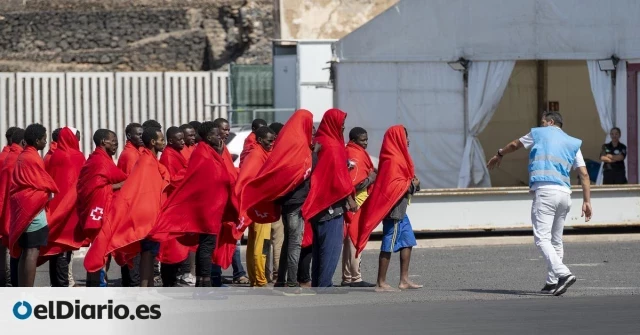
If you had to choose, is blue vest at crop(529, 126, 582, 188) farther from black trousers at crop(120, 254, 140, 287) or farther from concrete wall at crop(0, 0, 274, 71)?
concrete wall at crop(0, 0, 274, 71)

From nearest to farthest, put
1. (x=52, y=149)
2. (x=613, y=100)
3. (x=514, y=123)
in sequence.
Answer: (x=52, y=149), (x=613, y=100), (x=514, y=123)

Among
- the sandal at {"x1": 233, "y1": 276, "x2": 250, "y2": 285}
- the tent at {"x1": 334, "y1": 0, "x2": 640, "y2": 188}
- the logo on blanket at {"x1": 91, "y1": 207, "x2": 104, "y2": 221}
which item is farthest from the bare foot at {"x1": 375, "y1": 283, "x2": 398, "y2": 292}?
the tent at {"x1": 334, "y1": 0, "x2": 640, "y2": 188}

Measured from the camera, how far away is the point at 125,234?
12.4 m

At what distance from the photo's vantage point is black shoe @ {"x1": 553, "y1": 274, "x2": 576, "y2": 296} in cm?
1235

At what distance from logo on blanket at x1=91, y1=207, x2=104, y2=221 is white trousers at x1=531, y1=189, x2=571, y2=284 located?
3864 mm

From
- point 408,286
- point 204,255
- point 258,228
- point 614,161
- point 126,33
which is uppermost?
point 126,33

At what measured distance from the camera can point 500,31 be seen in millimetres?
21500

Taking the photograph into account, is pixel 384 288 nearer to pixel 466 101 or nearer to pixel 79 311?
pixel 79 311

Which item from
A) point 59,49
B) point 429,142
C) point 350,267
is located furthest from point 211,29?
point 350,267

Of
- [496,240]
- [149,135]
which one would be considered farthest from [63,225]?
[496,240]

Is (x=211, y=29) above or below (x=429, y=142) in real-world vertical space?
above

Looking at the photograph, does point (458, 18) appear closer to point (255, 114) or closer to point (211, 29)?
point (255, 114)

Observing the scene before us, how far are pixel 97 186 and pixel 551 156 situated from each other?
13.3 feet

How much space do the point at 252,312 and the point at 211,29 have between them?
120ft
